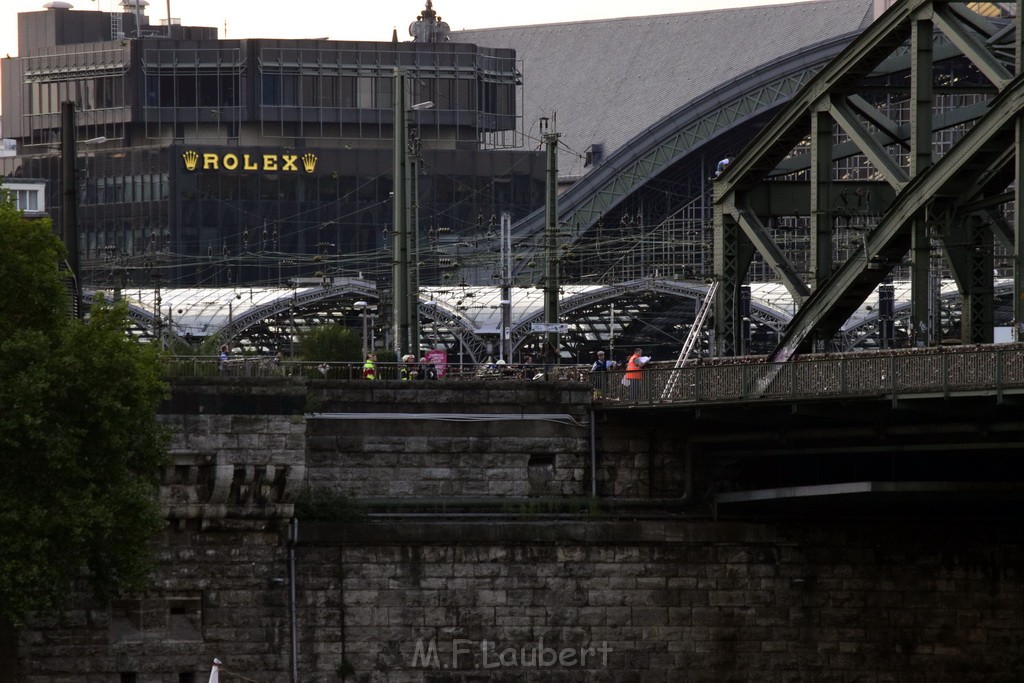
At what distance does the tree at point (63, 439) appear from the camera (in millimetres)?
40219

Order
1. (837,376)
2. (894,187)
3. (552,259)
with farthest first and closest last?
1. (552,259)
2. (894,187)
3. (837,376)

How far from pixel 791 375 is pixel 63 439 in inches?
572

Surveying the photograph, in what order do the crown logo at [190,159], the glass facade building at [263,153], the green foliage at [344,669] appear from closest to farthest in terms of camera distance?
the green foliage at [344,669] → the crown logo at [190,159] → the glass facade building at [263,153]

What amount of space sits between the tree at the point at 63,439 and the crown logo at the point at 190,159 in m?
96.2

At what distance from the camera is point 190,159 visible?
138125 millimetres

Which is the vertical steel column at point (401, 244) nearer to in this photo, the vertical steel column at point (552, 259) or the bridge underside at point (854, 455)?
the vertical steel column at point (552, 259)

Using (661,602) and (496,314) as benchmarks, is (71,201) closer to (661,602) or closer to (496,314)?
(661,602)

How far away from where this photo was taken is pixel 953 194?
46.1m

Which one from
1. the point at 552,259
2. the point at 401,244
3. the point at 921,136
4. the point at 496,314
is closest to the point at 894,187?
the point at 921,136

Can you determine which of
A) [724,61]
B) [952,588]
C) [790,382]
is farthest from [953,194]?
[724,61]

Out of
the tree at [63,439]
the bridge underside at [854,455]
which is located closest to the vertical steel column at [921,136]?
the bridge underside at [854,455]

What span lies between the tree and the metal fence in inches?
133

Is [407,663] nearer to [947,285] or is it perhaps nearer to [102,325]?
[102,325]

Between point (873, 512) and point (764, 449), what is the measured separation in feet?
9.62
